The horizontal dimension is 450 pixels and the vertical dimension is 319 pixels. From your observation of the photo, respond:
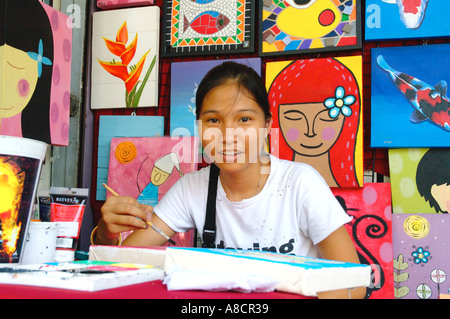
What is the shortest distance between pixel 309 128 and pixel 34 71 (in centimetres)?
85

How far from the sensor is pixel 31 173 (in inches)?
25.2

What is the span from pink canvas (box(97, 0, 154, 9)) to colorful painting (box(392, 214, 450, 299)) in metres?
1.18

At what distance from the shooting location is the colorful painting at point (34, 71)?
48.5 inches

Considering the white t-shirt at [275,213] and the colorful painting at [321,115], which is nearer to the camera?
the white t-shirt at [275,213]

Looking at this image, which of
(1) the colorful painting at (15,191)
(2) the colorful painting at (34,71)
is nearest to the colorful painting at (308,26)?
(2) the colorful painting at (34,71)

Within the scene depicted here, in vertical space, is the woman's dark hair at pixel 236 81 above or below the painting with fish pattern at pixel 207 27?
below

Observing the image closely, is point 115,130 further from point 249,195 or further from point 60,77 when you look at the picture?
point 249,195

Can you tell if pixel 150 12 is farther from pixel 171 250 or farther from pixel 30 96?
pixel 171 250

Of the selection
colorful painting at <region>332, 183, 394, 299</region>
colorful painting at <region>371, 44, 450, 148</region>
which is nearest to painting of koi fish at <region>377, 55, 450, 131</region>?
colorful painting at <region>371, 44, 450, 148</region>

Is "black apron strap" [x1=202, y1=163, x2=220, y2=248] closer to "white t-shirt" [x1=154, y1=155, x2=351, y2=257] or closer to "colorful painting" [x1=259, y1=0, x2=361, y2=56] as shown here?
"white t-shirt" [x1=154, y1=155, x2=351, y2=257]

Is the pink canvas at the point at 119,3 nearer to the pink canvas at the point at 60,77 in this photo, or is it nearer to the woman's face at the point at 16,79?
the pink canvas at the point at 60,77

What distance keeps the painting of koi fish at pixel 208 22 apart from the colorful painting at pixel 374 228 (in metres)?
0.71

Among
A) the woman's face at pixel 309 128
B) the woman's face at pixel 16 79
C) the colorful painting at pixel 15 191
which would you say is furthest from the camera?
the woman's face at pixel 309 128

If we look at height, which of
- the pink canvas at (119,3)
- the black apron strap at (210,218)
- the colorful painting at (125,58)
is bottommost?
the black apron strap at (210,218)
